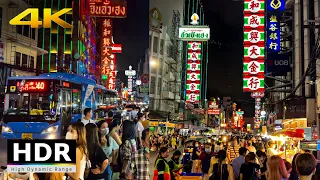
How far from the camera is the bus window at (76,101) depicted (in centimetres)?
916

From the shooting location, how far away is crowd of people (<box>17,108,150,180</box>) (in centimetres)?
419

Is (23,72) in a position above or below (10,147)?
above

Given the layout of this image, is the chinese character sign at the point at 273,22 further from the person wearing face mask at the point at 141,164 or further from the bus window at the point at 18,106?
the person wearing face mask at the point at 141,164

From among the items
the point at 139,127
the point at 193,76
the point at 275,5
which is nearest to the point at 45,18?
the point at 139,127

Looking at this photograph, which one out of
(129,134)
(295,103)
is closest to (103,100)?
(129,134)

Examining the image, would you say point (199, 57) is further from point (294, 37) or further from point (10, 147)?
point (10, 147)

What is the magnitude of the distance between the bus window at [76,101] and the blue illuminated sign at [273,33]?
24082 millimetres

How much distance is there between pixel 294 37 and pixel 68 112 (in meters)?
29.6

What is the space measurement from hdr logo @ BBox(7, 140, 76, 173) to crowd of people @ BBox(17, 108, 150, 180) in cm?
12

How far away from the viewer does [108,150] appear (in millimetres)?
6410

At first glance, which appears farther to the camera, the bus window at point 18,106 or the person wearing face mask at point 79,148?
the bus window at point 18,106

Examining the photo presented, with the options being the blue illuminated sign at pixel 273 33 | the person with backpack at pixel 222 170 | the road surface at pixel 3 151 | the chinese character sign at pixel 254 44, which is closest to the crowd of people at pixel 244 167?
the person with backpack at pixel 222 170

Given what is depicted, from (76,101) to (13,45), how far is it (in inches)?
76.7

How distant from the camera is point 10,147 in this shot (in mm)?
3988
